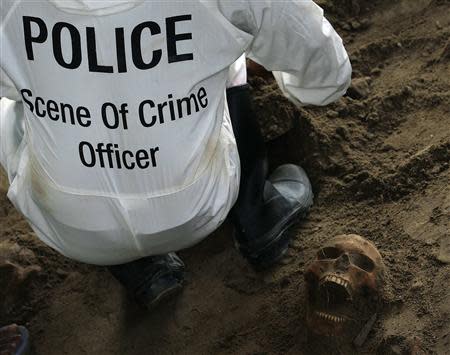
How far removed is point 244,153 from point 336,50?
42 cm

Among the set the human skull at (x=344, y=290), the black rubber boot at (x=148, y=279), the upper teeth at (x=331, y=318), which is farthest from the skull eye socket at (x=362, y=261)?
the black rubber boot at (x=148, y=279)

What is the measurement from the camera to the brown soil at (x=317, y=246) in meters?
1.95

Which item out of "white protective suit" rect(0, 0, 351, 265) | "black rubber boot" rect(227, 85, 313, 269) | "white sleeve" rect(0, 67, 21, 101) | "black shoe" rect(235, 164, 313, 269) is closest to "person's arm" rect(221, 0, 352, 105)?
"white protective suit" rect(0, 0, 351, 265)

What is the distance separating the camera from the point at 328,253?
6.30 ft

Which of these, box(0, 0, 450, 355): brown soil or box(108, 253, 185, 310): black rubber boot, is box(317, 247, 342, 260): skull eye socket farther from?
box(108, 253, 185, 310): black rubber boot

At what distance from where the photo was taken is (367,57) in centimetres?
259

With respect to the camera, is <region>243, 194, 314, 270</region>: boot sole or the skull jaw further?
<region>243, 194, 314, 270</region>: boot sole

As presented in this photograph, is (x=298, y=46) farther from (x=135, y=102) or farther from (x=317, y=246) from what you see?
(x=317, y=246)

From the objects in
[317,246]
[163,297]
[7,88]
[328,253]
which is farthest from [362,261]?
[7,88]

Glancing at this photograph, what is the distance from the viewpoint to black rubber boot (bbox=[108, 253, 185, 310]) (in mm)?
2043

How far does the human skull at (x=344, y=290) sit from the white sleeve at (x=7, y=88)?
0.85m

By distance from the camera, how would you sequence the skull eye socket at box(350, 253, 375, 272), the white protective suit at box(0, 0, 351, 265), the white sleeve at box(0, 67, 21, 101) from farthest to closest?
the skull eye socket at box(350, 253, 375, 272) → the white sleeve at box(0, 67, 21, 101) → the white protective suit at box(0, 0, 351, 265)

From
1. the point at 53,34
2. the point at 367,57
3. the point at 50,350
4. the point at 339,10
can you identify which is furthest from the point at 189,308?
the point at 339,10

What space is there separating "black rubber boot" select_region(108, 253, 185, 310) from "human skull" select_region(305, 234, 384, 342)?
0.40m
